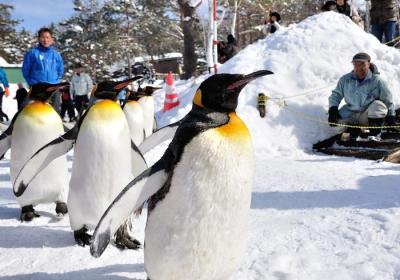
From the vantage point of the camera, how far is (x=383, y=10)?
7520 millimetres

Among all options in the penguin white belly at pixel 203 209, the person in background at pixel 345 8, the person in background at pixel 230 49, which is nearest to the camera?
the penguin white belly at pixel 203 209

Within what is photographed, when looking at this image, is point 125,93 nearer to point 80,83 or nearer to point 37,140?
point 80,83

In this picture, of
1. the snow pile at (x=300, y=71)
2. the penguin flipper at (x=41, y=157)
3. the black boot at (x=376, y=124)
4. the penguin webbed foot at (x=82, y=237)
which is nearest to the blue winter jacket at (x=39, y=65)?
the snow pile at (x=300, y=71)

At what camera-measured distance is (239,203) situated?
1.77 meters

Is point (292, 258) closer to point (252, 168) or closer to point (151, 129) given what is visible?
point (252, 168)

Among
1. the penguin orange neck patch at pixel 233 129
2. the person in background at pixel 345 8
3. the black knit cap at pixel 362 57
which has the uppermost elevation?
the person in background at pixel 345 8

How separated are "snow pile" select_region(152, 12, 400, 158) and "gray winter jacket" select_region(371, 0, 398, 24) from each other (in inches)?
33.0

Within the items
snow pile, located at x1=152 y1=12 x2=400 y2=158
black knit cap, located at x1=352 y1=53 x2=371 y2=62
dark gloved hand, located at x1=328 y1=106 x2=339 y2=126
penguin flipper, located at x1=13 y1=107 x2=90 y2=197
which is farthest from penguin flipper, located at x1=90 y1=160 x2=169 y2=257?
dark gloved hand, located at x1=328 y1=106 x2=339 y2=126

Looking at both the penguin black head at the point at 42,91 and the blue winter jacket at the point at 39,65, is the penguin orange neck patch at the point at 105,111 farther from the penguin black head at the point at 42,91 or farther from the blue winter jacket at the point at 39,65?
the blue winter jacket at the point at 39,65

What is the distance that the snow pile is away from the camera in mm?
5648

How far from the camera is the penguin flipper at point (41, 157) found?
8.68ft

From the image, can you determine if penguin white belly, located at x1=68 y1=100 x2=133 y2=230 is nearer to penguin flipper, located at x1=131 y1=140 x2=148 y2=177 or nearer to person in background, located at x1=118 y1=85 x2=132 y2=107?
penguin flipper, located at x1=131 y1=140 x2=148 y2=177

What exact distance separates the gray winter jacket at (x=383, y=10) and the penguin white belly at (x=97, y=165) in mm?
6571

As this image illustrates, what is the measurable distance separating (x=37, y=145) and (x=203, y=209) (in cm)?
193
